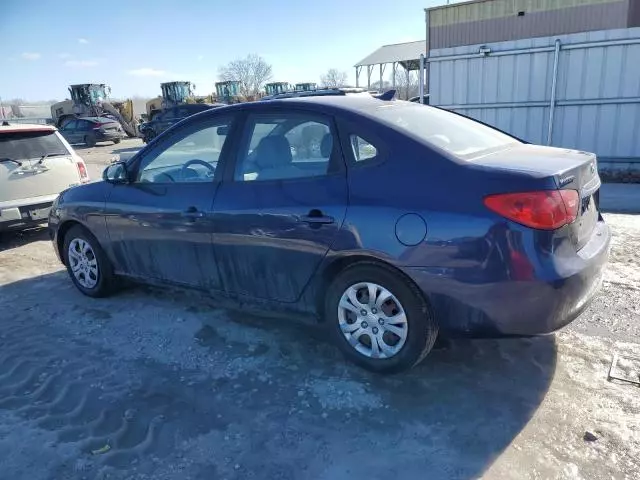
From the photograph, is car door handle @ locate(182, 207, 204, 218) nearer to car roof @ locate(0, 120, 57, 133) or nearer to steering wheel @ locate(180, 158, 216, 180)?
steering wheel @ locate(180, 158, 216, 180)

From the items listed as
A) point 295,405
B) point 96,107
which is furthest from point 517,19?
point 96,107

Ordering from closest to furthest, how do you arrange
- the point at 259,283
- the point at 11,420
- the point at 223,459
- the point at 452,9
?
the point at 223,459
the point at 11,420
the point at 259,283
the point at 452,9

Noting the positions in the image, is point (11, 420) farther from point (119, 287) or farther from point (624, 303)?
point (624, 303)

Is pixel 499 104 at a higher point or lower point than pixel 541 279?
higher

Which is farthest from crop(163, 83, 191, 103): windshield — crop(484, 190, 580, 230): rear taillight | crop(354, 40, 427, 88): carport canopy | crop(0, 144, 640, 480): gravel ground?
crop(484, 190, 580, 230): rear taillight

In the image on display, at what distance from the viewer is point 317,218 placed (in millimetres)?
3148

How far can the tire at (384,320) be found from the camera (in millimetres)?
2961

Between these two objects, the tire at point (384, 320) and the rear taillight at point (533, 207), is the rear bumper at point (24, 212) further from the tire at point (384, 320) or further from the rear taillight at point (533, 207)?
the rear taillight at point (533, 207)

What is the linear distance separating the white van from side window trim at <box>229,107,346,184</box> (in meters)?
4.29

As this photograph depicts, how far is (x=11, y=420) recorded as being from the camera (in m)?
2.96

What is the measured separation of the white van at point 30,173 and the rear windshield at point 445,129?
5266mm

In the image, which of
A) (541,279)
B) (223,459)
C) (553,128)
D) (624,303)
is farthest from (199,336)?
(553,128)

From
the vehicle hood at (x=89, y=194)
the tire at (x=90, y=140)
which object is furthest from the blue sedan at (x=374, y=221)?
the tire at (x=90, y=140)

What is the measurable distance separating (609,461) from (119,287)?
4074mm
